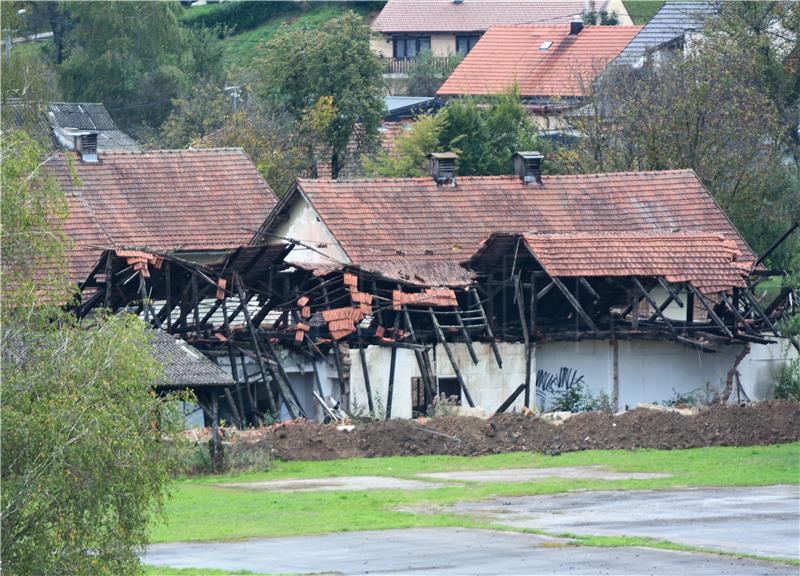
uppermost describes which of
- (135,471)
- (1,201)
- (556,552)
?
(1,201)

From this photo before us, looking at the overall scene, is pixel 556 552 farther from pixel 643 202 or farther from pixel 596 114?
pixel 596 114

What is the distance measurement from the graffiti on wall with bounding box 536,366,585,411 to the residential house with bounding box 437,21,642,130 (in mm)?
32325

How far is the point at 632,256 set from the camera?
131 ft

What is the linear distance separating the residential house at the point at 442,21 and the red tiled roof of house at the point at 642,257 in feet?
178

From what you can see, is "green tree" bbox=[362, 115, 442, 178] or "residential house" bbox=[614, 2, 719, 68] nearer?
"green tree" bbox=[362, 115, 442, 178]

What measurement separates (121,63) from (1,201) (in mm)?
66100

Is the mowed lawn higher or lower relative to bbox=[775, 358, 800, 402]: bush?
higher

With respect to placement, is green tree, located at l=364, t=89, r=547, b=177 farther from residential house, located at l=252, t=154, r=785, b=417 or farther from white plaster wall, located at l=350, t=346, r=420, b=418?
white plaster wall, located at l=350, t=346, r=420, b=418

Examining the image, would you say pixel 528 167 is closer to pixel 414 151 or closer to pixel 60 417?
pixel 414 151

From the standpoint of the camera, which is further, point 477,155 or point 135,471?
point 477,155

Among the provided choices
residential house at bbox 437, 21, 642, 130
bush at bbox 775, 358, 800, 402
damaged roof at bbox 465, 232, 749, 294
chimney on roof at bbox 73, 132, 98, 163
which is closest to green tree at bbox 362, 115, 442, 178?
chimney on roof at bbox 73, 132, 98, 163

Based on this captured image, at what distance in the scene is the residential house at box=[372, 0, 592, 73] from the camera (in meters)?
94.6

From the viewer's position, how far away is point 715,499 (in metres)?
26.9

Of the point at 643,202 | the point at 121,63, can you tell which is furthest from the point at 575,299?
the point at 121,63
